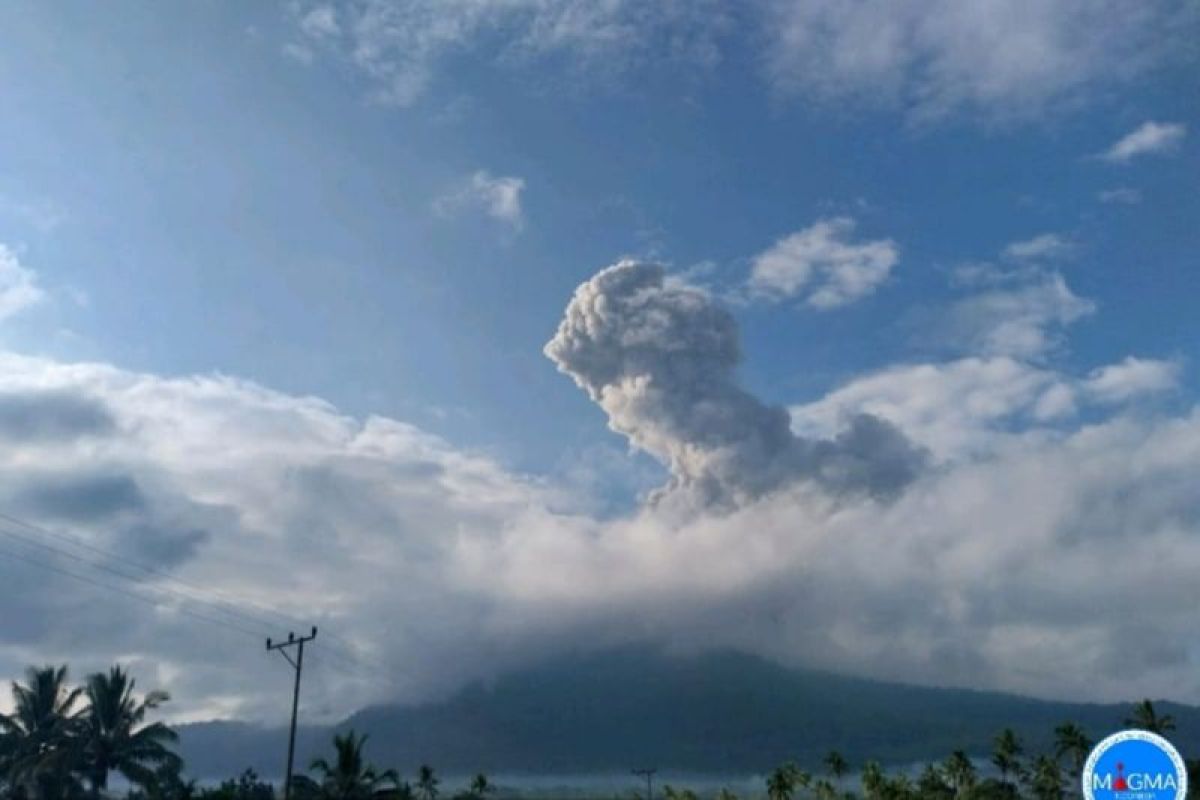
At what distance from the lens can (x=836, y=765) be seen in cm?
13875

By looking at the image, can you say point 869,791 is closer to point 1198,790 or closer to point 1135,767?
point 1198,790

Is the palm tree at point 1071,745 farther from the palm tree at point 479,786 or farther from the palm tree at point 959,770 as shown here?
the palm tree at point 479,786

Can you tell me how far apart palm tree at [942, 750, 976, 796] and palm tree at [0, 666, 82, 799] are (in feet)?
272

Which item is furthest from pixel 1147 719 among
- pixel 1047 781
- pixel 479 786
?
pixel 479 786

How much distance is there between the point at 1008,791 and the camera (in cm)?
11475

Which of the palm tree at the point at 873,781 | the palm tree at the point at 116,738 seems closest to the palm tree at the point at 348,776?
the palm tree at the point at 116,738

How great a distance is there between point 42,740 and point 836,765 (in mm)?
90464

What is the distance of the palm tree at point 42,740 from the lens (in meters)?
77.2

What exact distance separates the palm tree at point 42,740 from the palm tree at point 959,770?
82.8 m

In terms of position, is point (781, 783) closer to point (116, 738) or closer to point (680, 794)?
point (680, 794)

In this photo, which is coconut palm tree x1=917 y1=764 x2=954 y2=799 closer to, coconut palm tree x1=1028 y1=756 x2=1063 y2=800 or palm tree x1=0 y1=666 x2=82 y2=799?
coconut palm tree x1=1028 y1=756 x2=1063 y2=800

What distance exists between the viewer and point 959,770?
121 metres

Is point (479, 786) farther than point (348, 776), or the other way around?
point (479, 786)

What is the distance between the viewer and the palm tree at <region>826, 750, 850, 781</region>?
137375mm
